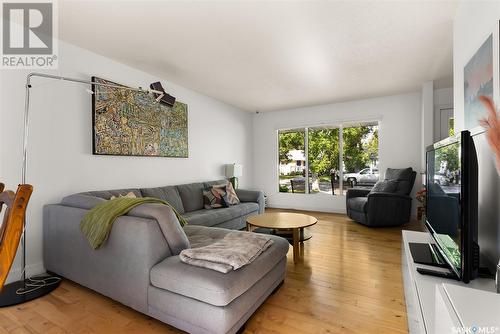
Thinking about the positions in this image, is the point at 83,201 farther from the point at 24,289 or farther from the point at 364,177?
the point at 364,177

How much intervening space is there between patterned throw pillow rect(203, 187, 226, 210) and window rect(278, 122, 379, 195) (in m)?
2.42

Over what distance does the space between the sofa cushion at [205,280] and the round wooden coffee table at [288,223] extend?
1019 mm

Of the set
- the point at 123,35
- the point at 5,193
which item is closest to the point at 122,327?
the point at 5,193

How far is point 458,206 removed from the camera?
1.12 meters

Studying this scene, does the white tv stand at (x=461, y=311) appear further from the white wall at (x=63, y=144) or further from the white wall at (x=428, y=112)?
the white wall at (x=428, y=112)

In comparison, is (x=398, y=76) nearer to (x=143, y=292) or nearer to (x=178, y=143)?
(x=178, y=143)

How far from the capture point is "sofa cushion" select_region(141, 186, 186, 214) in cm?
323

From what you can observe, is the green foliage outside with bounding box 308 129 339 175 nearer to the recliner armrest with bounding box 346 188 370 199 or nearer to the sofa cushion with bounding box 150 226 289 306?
the recliner armrest with bounding box 346 188 370 199

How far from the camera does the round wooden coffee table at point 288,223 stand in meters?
2.70

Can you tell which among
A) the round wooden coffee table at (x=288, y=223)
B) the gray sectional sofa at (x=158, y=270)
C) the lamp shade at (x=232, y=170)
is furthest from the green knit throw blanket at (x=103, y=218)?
the lamp shade at (x=232, y=170)

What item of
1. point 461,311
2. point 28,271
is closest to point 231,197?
point 28,271

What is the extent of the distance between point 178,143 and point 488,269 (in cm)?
374

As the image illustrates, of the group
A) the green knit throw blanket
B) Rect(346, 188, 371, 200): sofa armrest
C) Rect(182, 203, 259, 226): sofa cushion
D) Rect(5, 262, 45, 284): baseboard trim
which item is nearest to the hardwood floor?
Rect(5, 262, 45, 284): baseboard trim

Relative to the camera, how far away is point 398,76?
146 inches
